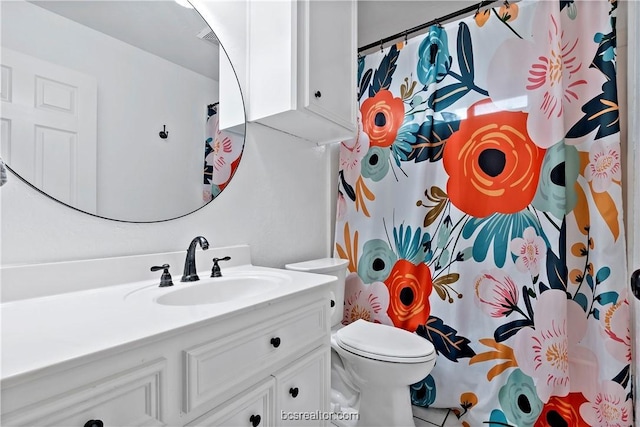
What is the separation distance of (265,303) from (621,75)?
1900 millimetres

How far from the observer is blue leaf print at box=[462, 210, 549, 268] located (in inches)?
58.1

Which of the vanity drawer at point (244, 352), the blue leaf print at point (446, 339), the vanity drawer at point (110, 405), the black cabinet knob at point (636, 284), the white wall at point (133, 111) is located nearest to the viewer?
the vanity drawer at point (110, 405)

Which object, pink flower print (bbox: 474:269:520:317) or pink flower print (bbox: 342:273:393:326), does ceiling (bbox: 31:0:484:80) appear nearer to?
pink flower print (bbox: 342:273:393:326)

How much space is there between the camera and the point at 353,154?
2006 mm

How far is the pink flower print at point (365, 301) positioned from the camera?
6.07 ft

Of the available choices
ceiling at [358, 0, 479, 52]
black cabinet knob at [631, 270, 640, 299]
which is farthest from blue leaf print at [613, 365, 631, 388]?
ceiling at [358, 0, 479, 52]

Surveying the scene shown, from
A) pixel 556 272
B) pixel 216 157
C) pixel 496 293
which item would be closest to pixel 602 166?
pixel 556 272

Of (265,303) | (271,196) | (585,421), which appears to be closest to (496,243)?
(585,421)

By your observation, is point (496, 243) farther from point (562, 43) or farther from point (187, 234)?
point (187, 234)

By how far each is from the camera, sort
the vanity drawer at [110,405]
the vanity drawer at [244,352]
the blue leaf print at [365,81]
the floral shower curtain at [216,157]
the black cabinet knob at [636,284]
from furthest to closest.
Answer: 1. the blue leaf print at [365,81]
2. the floral shower curtain at [216,157]
3. the black cabinet knob at [636,284]
4. the vanity drawer at [244,352]
5. the vanity drawer at [110,405]

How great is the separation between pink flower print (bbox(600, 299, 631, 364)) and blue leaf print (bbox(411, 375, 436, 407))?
31.5 inches

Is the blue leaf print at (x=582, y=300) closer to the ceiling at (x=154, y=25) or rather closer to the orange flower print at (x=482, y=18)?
Result: the orange flower print at (x=482, y=18)

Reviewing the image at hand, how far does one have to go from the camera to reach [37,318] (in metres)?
0.65

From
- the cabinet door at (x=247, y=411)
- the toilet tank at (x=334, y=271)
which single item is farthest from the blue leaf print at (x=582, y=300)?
the cabinet door at (x=247, y=411)
